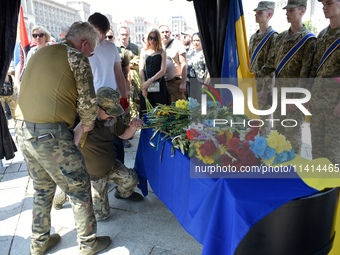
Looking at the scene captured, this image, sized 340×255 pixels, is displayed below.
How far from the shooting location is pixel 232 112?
2.44 meters

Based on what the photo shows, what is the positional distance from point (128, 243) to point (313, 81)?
2.49 meters

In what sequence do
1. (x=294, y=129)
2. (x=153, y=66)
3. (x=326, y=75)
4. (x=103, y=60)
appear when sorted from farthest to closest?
(x=153, y=66) → (x=294, y=129) → (x=103, y=60) → (x=326, y=75)

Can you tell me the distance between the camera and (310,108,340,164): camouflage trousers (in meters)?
2.91

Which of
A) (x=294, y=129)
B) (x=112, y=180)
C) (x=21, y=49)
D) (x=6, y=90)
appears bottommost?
(x=112, y=180)

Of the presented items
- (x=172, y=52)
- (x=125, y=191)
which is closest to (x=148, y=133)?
(x=125, y=191)

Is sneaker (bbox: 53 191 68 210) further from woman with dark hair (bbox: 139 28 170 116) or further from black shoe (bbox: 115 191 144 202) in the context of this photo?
woman with dark hair (bbox: 139 28 170 116)

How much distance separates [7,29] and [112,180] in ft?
5.41

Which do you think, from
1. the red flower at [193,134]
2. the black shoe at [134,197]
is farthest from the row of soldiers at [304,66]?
the black shoe at [134,197]

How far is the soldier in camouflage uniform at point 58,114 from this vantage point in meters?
1.97

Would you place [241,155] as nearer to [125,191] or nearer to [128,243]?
[128,243]

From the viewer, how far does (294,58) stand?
3.34m

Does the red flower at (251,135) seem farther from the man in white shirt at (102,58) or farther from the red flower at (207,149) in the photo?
the man in white shirt at (102,58)

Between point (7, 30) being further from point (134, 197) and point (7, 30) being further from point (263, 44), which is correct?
point (263, 44)

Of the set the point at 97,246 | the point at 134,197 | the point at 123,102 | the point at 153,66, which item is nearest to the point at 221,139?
the point at 97,246
